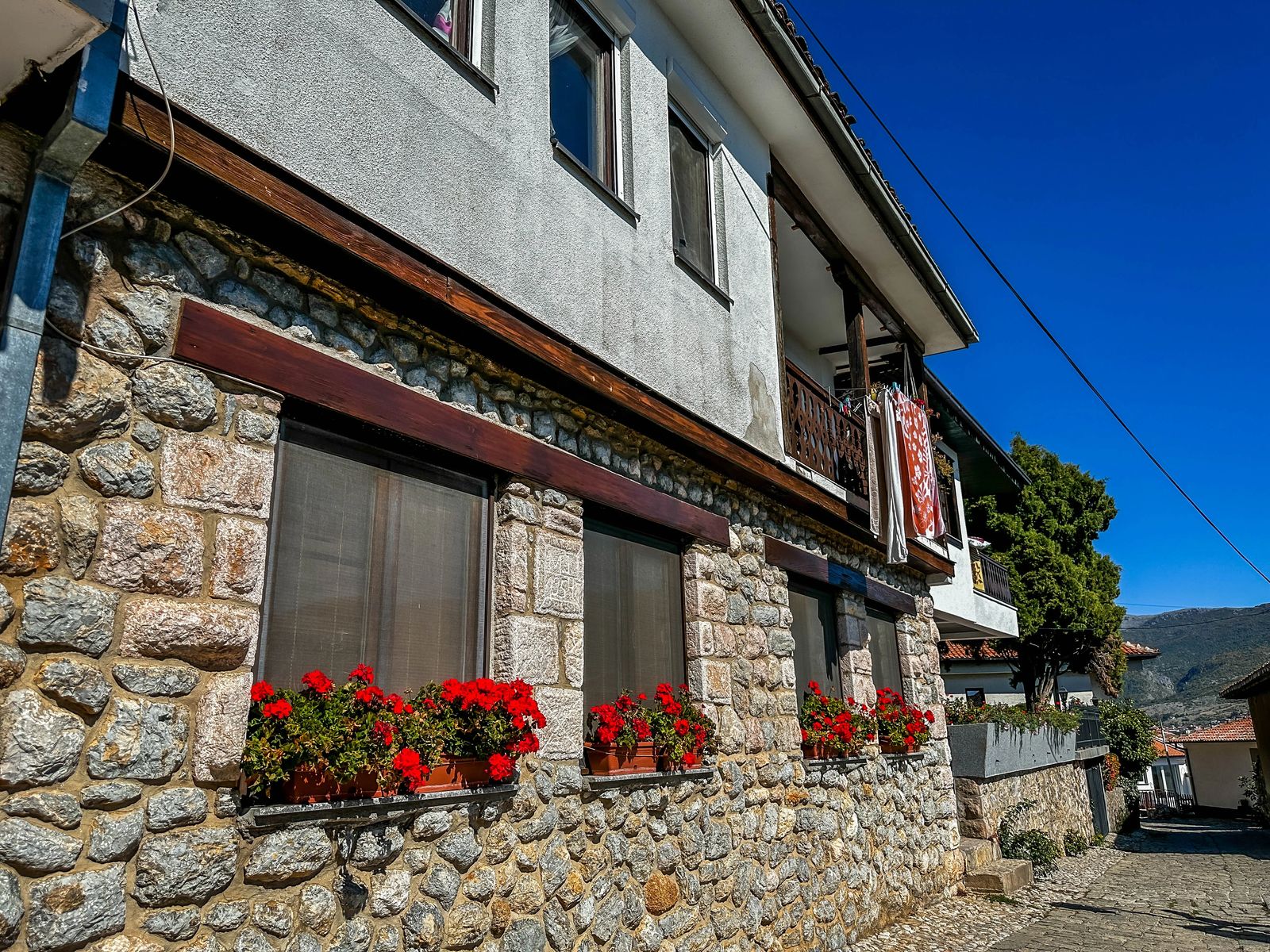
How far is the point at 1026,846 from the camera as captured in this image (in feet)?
40.1

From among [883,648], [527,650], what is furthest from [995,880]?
[527,650]

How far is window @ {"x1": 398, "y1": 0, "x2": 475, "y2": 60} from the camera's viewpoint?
184 inches

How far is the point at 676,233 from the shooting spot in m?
6.73

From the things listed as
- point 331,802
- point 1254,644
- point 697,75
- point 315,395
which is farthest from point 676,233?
point 1254,644

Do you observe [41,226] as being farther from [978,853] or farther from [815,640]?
[978,853]

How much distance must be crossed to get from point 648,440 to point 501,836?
2640 mm

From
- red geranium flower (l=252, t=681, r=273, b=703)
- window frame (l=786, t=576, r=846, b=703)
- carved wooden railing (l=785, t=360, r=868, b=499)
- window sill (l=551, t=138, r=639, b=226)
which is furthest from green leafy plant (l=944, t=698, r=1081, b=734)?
red geranium flower (l=252, t=681, r=273, b=703)

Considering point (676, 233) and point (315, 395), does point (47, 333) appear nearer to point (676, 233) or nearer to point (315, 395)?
point (315, 395)

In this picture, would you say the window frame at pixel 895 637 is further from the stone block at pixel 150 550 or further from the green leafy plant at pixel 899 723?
the stone block at pixel 150 550

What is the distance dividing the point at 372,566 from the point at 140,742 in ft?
4.24

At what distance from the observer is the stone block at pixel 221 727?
2984 millimetres

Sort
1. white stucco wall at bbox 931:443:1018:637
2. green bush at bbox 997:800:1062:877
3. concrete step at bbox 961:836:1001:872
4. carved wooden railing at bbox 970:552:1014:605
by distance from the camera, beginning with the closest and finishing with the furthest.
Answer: concrete step at bbox 961:836:1001:872, green bush at bbox 997:800:1062:877, white stucco wall at bbox 931:443:1018:637, carved wooden railing at bbox 970:552:1014:605

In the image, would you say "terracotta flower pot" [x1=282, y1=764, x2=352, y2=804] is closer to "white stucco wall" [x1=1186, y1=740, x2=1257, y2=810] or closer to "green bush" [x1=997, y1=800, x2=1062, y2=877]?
"green bush" [x1=997, y1=800, x2=1062, y2=877]

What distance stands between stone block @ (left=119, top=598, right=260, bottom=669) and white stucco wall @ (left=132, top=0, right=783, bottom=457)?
179cm
